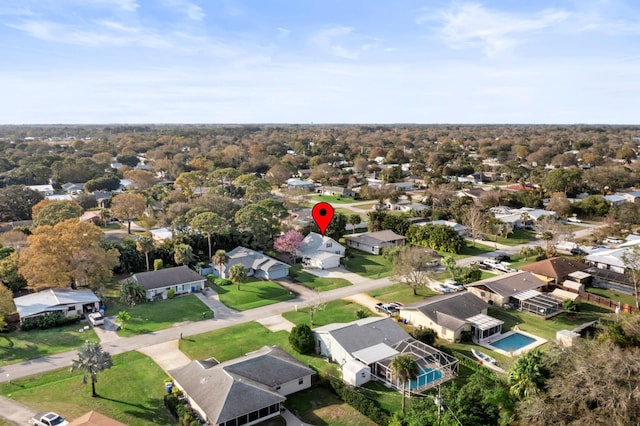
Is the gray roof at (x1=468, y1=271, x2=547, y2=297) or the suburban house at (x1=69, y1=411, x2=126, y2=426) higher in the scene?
the gray roof at (x1=468, y1=271, x2=547, y2=297)

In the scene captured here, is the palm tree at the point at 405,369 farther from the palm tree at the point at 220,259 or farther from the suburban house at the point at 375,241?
the suburban house at the point at 375,241

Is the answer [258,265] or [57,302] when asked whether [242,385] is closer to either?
[57,302]

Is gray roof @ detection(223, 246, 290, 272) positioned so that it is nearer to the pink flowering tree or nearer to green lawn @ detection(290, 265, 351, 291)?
green lawn @ detection(290, 265, 351, 291)

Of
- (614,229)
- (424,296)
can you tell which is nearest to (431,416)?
(424,296)

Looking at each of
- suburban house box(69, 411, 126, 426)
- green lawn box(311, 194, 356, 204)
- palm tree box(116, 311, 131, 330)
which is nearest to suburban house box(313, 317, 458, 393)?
suburban house box(69, 411, 126, 426)

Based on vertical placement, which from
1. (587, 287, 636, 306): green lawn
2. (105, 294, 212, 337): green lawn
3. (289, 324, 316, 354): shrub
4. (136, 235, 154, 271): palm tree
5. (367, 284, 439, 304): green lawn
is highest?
(136, 235, 154, 271): palm tree

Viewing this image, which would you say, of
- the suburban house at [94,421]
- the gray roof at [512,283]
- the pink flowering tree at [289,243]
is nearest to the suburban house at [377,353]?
the gray roof at [512,283]

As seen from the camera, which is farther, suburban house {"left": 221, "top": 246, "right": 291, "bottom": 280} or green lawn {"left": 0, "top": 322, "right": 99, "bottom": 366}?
suburban house {"left": 221, "top": 246, "right": 291, "bottom": 280}

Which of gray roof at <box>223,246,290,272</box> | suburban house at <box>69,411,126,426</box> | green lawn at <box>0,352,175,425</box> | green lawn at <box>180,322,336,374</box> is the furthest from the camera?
gray roof at <box>223,246,290,272</box>

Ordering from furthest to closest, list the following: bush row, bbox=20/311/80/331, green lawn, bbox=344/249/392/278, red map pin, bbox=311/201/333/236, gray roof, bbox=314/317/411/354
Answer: red map pin, bbox=311/201/333/236 < green lawn, bbox=344/249/392/278 < bush row, bbox=20/311/80/331 < gray roof, bbox=314/317/411/354
